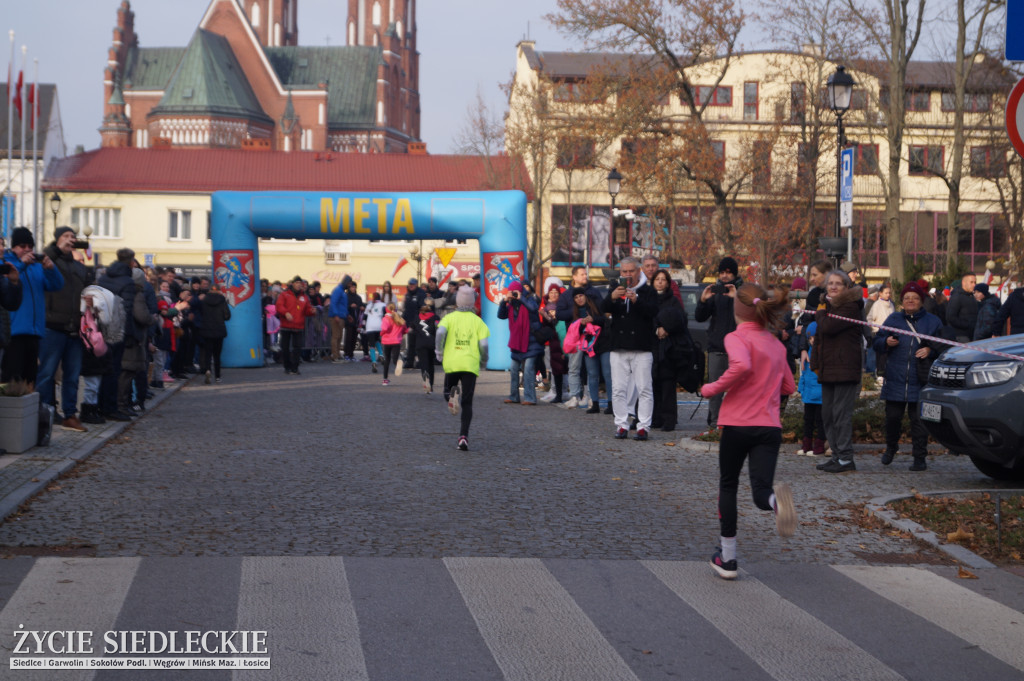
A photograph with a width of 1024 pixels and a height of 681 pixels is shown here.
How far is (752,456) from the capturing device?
7.32 meters

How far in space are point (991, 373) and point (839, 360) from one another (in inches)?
56.7

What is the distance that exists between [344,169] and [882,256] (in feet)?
106

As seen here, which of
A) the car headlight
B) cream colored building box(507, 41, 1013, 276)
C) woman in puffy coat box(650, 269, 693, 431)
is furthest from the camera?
cream colored building box(507, 41, 1013, 276)

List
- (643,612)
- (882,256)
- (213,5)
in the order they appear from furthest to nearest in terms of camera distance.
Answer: (213,5) → (882,256) → (643,612)

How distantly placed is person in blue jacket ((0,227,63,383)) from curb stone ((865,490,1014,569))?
776 centimetres

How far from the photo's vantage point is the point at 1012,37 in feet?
23.4

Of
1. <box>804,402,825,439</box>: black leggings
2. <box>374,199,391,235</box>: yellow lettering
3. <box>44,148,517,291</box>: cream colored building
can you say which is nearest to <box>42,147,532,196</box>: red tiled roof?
<box>44,148,517,291</box>: cream colored building

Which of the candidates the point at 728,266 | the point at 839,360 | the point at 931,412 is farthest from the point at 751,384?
the point at 728,266

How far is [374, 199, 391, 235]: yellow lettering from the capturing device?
96.3ft

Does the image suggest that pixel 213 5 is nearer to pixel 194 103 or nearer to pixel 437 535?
pixel 194 103

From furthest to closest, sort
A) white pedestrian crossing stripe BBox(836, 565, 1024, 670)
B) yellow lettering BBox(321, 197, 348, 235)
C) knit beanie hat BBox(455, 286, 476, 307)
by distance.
→ 1. yellow lettering BBox(321, 197, 348, 235)
2. knit beanie hat BBox(455, 286, 476, 307)
3. white pedestrian crossing stripe BBox(836, 565, 1024, 670)

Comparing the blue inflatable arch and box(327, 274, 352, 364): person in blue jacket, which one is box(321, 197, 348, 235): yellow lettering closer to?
the blue inflatable arch

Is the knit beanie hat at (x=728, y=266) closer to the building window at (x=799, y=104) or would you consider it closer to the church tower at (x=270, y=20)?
the building window at (x=799, y=104)

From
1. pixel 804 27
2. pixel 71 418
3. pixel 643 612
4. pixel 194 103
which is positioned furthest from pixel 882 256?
pixel 643 612
